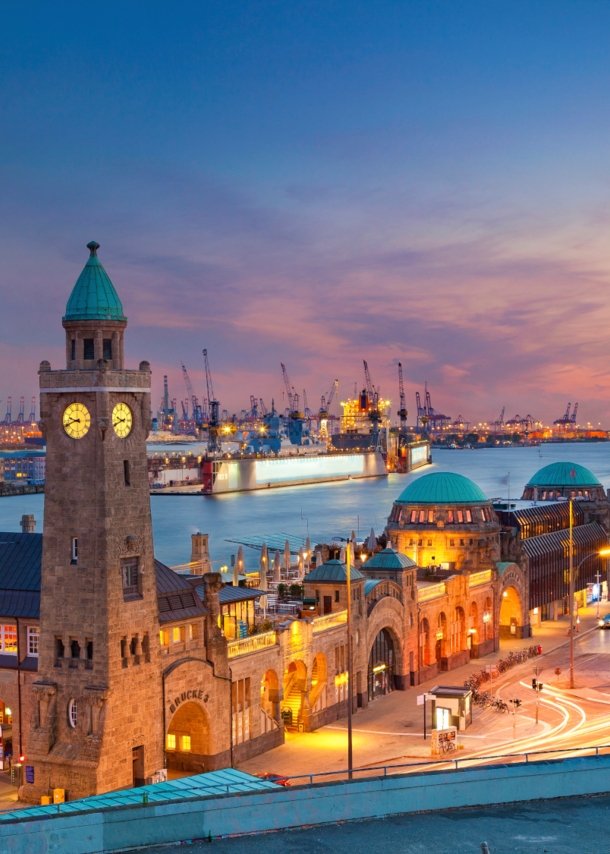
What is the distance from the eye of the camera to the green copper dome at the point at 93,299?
2007 inches

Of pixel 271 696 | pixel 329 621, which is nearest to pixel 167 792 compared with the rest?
pixel 271 696

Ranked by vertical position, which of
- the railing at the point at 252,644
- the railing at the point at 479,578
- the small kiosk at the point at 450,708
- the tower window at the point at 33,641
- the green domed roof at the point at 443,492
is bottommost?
the small kiosk at the point at 450,708

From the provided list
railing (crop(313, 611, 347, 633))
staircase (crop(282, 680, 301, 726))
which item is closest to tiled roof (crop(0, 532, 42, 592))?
railing (crop(313, 611, 347, 633))

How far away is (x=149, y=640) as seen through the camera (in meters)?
51.1

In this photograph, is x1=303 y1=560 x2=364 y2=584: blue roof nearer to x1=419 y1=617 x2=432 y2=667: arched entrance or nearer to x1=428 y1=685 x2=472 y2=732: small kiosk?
x1=428 y1=685 x2=472 y2=732: small kiosk

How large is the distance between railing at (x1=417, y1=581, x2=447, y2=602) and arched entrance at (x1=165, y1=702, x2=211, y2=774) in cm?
2780

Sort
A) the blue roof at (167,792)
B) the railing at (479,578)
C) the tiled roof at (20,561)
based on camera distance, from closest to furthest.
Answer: the blue roof at (167,792)
the tiled roof at (20,561)
the railing at (479,578)

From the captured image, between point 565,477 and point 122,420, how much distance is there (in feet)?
284

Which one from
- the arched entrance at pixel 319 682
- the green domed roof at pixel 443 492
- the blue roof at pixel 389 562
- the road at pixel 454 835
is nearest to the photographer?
the road at pixel 454 835

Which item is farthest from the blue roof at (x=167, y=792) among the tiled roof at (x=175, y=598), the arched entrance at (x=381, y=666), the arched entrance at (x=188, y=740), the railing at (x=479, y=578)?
the railing at (x=479, y=578)

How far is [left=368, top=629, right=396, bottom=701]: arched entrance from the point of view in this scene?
7388 centimetres

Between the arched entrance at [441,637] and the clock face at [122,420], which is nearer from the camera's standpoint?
the clock face at [122,420]

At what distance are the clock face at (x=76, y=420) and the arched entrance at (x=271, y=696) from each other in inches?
720

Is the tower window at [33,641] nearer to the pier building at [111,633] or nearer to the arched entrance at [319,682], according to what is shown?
the pier building at [111,633]
